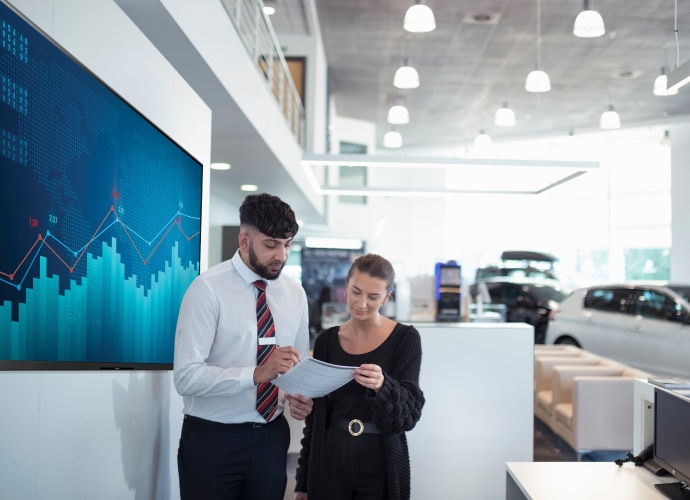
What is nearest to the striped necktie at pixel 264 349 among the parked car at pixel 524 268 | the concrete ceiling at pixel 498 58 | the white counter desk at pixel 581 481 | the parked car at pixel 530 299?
the white counter desk at pixel 581 481

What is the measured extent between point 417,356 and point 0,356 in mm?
1438

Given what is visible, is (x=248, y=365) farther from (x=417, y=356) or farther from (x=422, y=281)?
(x=422, y=281)

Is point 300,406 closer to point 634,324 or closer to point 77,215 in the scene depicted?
point 77,215

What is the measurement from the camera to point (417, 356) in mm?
2430

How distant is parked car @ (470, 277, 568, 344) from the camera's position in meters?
11.5

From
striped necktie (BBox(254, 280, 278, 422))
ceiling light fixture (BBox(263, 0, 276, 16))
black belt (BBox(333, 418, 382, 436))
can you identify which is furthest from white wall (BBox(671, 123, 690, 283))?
striped necktie (BBox(254, 280, 278, 422))

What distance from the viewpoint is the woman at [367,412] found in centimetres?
231

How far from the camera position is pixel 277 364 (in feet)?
6.63

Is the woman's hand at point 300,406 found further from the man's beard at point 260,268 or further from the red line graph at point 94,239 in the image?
the red line graph at point 94,239

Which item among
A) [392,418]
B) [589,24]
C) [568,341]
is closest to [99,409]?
[392,418]

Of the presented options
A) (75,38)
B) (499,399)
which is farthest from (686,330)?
(75,38)

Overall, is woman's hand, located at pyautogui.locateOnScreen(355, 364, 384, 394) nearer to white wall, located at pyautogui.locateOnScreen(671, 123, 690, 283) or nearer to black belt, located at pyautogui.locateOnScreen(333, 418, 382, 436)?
black belt, located at pyautogui.locateOnScreen(333, 418, 382, 436)

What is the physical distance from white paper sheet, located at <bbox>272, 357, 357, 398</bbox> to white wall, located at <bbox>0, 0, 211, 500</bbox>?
1.96 feet

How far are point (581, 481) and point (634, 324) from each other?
6.40 m
